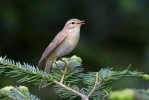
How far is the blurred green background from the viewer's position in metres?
7.21

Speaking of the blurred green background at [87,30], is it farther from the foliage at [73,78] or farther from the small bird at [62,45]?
the foliage at [73,78]

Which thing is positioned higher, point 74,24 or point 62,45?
point 74,24

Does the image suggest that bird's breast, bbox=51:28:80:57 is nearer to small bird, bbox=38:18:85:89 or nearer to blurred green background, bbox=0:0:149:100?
small bird, bbox=38:18:85:89

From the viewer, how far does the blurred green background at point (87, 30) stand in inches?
284

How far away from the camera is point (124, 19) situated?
325 inches

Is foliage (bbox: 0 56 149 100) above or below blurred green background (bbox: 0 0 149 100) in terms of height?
below

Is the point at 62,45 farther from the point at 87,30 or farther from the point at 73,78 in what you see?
the point at 87,30

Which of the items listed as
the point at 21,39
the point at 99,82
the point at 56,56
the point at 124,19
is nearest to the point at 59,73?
the point at 99,82

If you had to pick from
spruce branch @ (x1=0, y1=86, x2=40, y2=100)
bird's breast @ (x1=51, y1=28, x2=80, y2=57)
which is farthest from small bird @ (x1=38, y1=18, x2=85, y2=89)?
spruce branch @ (x1=0, y1=86, x2=40, y2=100)

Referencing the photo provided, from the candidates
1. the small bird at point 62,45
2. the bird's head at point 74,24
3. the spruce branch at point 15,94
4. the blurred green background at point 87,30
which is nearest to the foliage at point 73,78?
the spruce branch at point 15,94

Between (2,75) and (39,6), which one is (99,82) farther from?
(39,6)

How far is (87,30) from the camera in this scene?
7879 millimetres

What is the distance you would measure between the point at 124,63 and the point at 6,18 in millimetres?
2269

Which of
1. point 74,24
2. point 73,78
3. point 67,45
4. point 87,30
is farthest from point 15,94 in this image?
point 87,30
